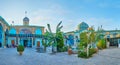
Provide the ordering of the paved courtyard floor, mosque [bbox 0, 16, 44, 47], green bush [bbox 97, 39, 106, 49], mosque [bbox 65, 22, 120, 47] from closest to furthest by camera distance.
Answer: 1. the paved courtyard floor
2. green bush [bbox 97, 39, 106, 49]
3. mosque [bbox 65, 22, 120, 47]
4. mosque [bbox 0, 16, 44, 47]

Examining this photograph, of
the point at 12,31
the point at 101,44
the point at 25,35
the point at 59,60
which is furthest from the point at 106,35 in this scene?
the point at 59,60

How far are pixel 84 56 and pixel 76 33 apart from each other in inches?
1427

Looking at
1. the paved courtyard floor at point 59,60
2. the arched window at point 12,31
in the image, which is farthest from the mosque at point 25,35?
the paved courtyard floor at point 59,60

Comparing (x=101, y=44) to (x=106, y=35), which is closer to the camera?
(x=101, y=44)

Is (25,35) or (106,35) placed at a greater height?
(25,35)

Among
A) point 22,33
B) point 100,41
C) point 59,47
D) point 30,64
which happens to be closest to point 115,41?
point 100,41

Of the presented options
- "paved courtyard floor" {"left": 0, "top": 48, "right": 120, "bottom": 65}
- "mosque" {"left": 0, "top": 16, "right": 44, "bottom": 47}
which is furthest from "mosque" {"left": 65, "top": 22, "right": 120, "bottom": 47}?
"paved courtyard floor" {"left": 0, "top": 48, "right": 120, "bottom": 65}

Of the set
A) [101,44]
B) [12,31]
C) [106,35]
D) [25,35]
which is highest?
[12,31]

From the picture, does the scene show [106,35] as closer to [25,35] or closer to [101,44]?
[101,44]

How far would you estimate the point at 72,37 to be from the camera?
198 feet

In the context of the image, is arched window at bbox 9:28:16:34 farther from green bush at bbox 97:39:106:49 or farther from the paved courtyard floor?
the paved courtyard floor

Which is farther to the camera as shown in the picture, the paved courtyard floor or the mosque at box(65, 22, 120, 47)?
the mosque at box(65, 22, 120, 47)

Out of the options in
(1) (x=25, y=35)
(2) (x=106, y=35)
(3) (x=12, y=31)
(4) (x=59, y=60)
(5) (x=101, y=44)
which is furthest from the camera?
(3) (x=12, y=31)

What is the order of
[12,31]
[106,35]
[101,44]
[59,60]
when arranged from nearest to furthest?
[59,60], [101,44], [106,35], [12,31]
